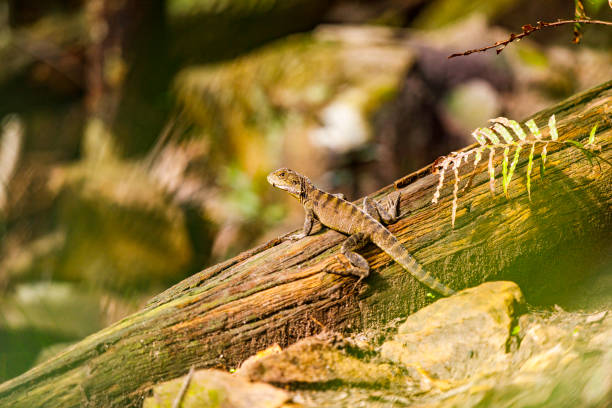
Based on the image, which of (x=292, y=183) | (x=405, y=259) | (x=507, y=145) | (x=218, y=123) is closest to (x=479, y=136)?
(x=507, y=145)

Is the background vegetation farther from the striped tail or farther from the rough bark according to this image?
the striped tail

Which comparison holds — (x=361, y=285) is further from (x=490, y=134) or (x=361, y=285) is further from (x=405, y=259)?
(x=490, y=134)

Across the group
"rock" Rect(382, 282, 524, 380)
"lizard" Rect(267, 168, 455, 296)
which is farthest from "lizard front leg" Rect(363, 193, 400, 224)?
"rock" Rect(382, 282, 524, 380)

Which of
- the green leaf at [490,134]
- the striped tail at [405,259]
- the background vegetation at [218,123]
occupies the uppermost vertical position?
the background vegetation at [218,123]

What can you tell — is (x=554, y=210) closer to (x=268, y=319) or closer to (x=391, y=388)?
(x=391, y=388)

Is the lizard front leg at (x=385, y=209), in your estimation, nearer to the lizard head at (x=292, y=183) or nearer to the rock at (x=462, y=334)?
the rock at (x=462, y=334)

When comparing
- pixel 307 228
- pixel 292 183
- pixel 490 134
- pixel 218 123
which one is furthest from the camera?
pixel 218 123

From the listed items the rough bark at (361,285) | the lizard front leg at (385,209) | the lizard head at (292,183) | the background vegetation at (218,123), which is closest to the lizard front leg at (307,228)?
the rough bark at (361,285)
